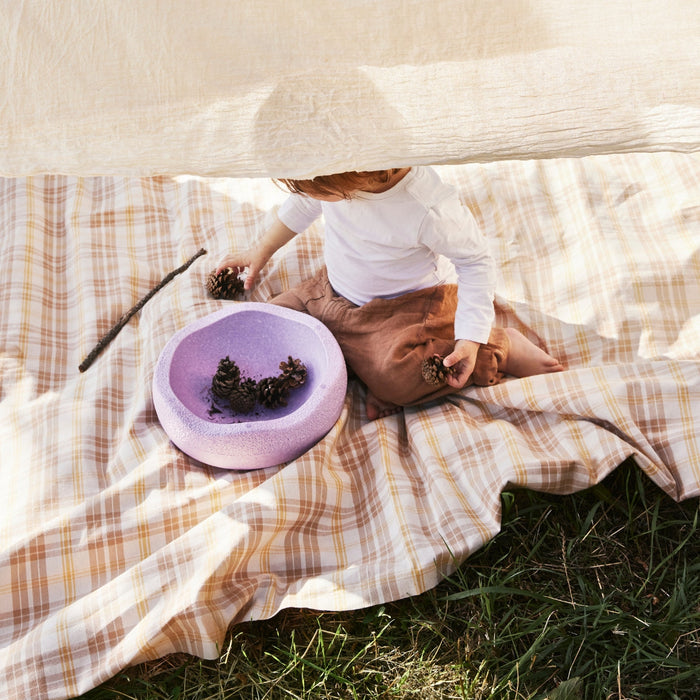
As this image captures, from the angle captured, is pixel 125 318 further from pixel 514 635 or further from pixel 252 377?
pixel 514 635

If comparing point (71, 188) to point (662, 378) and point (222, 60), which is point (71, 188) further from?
point (662, 378)

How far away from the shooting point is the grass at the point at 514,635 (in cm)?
110

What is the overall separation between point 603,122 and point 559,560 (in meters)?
0.74

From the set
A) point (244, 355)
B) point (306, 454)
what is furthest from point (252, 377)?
point (306, 454)

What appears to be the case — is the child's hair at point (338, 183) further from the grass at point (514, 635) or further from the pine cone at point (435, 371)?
the grass at point (514, 635)

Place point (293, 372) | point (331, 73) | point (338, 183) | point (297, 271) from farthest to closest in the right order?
point (297, 271) → point (293, 372) → point (338, 183) → point (331, 73)

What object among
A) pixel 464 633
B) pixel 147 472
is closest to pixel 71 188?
pixel 147 472

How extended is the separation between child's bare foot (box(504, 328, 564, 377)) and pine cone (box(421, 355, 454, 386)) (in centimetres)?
15

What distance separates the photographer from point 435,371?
1318mm

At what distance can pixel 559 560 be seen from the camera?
123 centimetres

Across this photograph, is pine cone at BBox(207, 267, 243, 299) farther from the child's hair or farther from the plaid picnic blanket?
the child's hair

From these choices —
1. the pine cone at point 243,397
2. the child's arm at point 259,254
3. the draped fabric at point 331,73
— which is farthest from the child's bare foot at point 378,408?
the draped fabric at point 331,73

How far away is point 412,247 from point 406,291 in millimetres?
128

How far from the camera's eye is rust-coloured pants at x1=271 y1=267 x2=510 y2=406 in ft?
4.46
